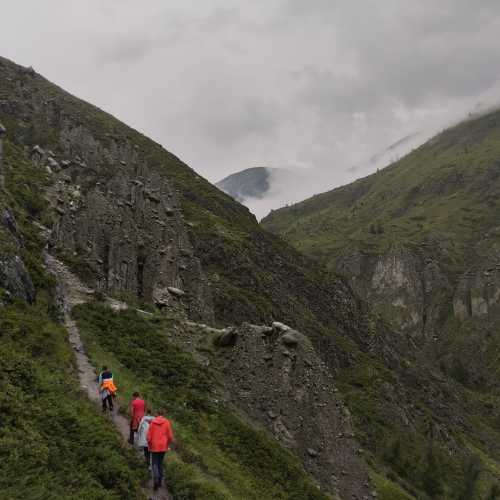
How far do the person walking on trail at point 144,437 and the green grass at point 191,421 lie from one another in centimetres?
72

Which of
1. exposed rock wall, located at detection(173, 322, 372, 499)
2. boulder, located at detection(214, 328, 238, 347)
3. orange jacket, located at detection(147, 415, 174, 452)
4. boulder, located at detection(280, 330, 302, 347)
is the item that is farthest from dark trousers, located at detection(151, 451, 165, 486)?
boulder, located at detection(280, 330, 302, 347)

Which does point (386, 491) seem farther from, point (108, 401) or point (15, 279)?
point (15, 279)

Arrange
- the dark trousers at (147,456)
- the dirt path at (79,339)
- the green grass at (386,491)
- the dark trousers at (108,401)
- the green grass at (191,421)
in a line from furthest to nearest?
the green grass at (386,491)
the green grass at (191,421)
the dark trousers at (108,401)
the dirt path at (79,339)
the dark trousers at (147,456)

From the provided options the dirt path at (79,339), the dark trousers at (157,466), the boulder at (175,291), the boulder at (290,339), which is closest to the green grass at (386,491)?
the boulder at (290,339)

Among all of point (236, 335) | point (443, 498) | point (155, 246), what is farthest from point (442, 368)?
point (236, 335)

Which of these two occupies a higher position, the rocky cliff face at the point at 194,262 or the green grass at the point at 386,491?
the rocky cliff face at the point at 194,262

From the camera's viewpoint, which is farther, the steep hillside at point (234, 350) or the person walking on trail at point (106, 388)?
the steep hillside at point (234, 350)

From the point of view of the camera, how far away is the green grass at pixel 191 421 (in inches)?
564

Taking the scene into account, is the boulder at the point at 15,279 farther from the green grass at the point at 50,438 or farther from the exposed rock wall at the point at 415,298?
the exposed rock wall at the point at 415,298

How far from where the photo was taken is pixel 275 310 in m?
59.2

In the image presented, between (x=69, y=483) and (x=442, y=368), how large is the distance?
15233 centimetres

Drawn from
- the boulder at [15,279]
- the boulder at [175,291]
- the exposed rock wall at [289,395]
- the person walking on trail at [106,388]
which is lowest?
the exposed rock wall at [289,395]

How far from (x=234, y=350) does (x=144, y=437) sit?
37.3 ft

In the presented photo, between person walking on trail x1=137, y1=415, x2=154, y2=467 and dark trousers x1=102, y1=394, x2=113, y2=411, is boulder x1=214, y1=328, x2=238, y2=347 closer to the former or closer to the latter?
dark trousers x1=102, y1=394, x2=113, y2=411
